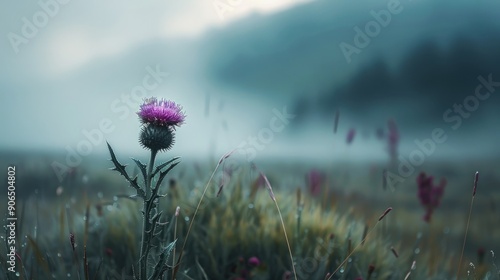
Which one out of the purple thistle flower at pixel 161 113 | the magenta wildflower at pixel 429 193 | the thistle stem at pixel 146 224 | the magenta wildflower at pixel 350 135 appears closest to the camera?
the thistle stem at pixel 146 224

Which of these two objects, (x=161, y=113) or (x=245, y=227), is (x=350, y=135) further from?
(x=161, y=113)

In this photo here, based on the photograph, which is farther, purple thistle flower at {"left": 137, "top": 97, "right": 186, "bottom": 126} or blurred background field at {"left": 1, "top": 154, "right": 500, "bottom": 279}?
blurred background field at {"left": 1, "top": 154, "right": 500, "bottom": 279}

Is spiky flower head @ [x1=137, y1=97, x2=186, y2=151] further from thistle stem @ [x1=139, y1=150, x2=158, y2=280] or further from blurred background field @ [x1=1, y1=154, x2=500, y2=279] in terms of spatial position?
blurred background field @ [x1=1, y1=154, x2=500, y2=279]

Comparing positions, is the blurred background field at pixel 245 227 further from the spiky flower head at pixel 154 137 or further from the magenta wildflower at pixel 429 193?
the spiky flower head at pixel 154 137

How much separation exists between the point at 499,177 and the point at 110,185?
3.08 meters

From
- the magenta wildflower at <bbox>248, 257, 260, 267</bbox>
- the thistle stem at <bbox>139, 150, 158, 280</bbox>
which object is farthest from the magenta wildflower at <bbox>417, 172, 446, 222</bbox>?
the thistle stem at <bbox>139, 150, 158, 280</bbox>

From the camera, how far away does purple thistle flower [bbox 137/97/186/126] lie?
2.38m

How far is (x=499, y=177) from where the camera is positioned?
507cm

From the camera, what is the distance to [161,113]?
2383 mm

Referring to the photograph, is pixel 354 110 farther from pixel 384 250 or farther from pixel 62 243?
pixel 62 243

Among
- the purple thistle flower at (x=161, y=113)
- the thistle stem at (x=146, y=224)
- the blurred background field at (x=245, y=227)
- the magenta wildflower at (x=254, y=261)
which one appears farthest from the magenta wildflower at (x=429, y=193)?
the thistle stem at (x=146, y=224)

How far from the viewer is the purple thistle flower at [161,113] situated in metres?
2.38

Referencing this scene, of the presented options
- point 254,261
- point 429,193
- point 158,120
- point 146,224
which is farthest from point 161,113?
point 429,193

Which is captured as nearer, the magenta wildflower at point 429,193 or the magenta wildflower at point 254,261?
the magenta wildflower at point 254,261
